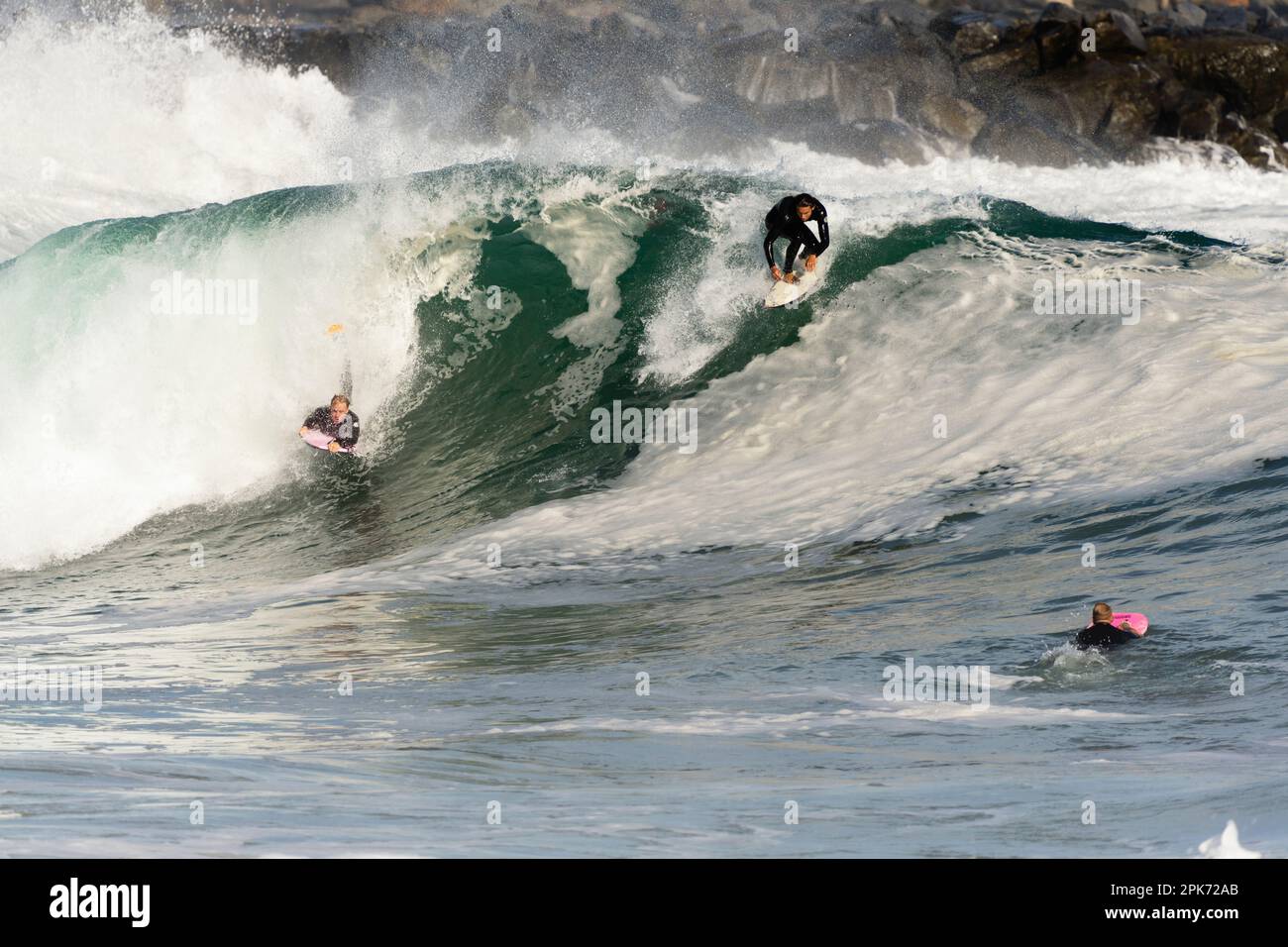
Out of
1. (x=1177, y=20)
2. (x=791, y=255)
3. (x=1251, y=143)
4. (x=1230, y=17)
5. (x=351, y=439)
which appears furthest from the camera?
(x=1230, y=17)

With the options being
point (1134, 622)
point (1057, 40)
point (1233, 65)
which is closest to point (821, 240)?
point (1134, 622)

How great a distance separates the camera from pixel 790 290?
42.7 ft

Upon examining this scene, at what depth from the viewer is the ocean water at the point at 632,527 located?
4.81 meters

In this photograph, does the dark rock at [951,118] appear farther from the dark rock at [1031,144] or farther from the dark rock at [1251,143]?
the dark rock at [1251,143]

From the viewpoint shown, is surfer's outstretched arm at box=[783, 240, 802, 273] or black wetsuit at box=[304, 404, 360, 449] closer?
black wetsuit at box=[304, 404, 360, 449]

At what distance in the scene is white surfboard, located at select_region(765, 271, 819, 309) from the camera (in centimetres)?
1291

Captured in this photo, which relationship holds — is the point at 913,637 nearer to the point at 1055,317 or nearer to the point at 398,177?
the point at 1055,317

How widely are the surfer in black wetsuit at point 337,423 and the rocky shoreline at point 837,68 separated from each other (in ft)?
92.8

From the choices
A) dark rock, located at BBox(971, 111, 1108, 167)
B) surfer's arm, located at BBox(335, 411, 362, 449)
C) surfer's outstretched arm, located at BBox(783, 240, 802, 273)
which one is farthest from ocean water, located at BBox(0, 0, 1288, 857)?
dark rock, located at BBox(971, 111, 1108, 167)

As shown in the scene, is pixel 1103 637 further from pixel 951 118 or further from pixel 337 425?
pixel 951 118

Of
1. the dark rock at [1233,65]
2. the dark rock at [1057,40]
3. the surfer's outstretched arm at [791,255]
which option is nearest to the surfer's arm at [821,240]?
the surfer's outstretched arm at [791,255]

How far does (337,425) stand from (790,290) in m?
4.30

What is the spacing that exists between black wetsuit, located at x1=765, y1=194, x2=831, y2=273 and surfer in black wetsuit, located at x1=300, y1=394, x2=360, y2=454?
393cm

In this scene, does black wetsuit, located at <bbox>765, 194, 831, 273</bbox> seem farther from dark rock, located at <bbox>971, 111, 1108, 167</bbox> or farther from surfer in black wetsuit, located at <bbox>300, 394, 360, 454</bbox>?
dark rock, located at <bbox>971, 111, 1108, 167</bbox>
